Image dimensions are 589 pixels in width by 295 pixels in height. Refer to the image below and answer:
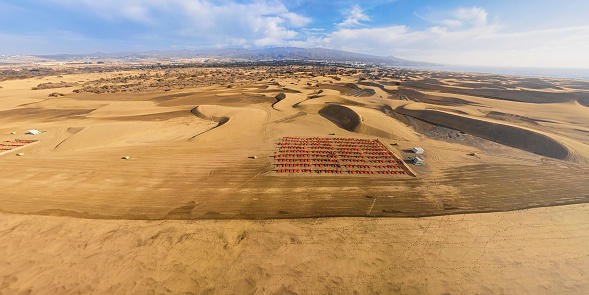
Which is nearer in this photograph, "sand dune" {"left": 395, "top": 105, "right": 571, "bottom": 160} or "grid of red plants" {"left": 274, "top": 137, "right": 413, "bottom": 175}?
"grid of red plants" {"left": 274, "top": 137, "right": 413, "bottom": 175}

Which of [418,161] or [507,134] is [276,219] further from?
[507,134]

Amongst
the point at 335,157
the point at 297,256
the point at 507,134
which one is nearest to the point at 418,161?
the point at 335,157

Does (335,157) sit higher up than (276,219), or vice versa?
(335,157)

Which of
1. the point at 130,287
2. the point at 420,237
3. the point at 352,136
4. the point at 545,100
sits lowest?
Answer: the point at 130,287

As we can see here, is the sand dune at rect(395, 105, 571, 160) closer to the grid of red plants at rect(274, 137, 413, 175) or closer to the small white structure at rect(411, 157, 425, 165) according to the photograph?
the small white structure at rect(411, 157, 425, 165)

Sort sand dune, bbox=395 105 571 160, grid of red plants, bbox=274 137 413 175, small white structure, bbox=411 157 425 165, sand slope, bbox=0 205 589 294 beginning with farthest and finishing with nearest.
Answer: sand dune, bbox=395 105 571 160
small white structure, bbox=411 157 425 165
grid of red plants, bbox=274 137 413 175
sand slope, bbox=0 205 589 294

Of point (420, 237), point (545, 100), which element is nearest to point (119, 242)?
point (420, 237)

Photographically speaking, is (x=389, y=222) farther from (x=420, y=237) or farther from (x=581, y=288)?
(x=581, y=288)

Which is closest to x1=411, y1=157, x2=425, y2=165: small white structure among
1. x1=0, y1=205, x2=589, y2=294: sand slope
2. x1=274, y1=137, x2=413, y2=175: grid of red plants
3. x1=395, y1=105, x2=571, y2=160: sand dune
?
x1=274, y1=137, x2=413, y2=175: grid of red plants

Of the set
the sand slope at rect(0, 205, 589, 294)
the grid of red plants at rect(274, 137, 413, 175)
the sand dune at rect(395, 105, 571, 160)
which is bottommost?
the sand slope at rect(0, 205, 589, 294)

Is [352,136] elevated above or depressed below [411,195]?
above

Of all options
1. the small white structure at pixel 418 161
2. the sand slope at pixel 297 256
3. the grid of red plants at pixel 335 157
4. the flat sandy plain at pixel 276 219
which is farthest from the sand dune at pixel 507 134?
the grid of red plants at pixel 335 157
